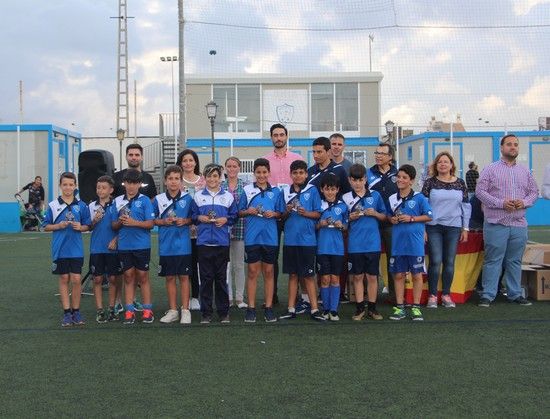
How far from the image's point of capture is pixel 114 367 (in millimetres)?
5215

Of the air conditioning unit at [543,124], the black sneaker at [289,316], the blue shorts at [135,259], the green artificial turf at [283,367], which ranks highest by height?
the air conditioning unit at [543,124]

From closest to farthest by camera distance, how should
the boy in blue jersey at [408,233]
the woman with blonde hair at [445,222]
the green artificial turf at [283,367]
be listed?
the green artificial turf at [283,367], the boy in blue jersey at [408,233], the woman with blonde hair at [445,222]

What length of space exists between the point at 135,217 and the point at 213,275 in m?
0.92

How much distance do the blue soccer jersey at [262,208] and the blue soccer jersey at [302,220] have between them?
11 cm

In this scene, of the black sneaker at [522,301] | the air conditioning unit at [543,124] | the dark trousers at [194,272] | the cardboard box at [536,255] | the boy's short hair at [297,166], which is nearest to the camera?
the boy's short hair at [297,166]

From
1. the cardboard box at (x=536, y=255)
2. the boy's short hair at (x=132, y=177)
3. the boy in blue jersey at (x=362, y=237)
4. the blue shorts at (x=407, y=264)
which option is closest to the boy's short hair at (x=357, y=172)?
the boy in blue jersey at (x=362, y=237)

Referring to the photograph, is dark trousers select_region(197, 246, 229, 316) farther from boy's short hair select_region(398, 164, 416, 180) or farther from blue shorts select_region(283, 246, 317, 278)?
boy's short hair select_region(398, 164, 416, 180)

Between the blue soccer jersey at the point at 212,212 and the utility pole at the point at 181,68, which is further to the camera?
the utility pole at the point at 181,68

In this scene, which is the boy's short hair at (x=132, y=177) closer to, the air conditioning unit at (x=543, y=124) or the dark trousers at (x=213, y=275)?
the dark trousers at (x=213, y=275)

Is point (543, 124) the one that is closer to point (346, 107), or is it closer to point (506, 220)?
point (346, 107)

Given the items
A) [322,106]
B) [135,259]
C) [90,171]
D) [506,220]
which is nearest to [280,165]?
[135,259]

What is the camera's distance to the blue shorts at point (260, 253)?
6.84 m

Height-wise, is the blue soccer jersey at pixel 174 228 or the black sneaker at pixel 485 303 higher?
the blue soccer jersey at pixel 174 228

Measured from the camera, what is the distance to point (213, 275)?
6.89 m
